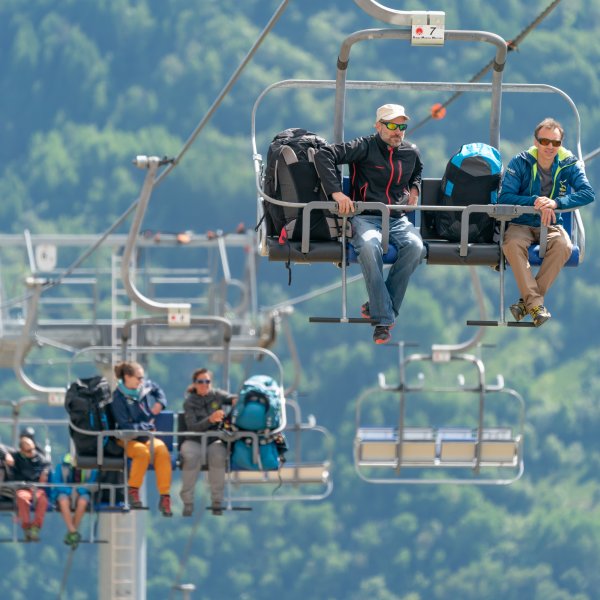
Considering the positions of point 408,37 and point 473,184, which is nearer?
point 408,37

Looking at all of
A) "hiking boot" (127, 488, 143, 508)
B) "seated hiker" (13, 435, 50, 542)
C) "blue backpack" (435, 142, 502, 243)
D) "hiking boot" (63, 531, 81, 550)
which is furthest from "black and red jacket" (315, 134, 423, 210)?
"hiking boot" (63, 531, 81, 550)

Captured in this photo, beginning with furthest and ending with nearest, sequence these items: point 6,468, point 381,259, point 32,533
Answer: point 32,533 → point 6,468 → point 381,259

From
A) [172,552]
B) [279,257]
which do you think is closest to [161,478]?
[279,257]

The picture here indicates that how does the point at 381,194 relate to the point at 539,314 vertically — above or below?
above

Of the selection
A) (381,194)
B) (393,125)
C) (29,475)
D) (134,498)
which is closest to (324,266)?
(29,475)

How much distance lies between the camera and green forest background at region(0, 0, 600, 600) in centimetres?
9188

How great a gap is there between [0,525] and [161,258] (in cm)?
1427

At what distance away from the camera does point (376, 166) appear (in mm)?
15250

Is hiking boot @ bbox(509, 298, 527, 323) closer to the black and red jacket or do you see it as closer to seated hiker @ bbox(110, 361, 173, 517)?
the black and red jacket

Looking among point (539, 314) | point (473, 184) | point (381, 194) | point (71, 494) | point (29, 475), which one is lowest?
point (71, 494)

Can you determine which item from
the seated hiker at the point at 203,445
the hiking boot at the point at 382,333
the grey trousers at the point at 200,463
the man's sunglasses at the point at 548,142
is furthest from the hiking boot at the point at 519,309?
the grey trousers at the point at 200,463

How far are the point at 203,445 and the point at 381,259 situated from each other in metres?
4.87

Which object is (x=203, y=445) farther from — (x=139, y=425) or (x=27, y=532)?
(x=27, y=532)

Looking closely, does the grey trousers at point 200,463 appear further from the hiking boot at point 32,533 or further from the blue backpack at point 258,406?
the hiking boot at point 32,533
